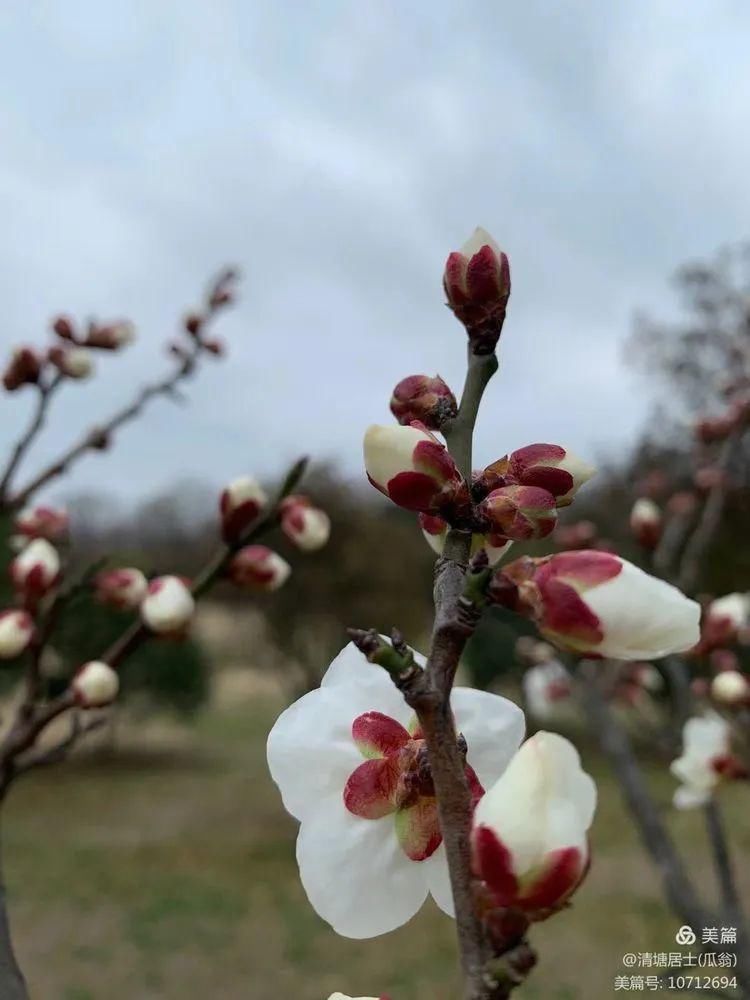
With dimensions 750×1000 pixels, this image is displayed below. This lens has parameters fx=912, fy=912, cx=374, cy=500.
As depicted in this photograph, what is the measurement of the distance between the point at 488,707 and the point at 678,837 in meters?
5.72

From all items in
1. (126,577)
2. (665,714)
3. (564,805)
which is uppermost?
(665,714)

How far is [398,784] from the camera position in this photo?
38 cm

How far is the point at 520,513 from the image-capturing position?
1.17 feet

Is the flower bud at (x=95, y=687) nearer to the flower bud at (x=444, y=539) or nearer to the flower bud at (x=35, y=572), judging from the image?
the flower bud at (x=35, y=572)

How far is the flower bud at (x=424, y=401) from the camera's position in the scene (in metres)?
0.40

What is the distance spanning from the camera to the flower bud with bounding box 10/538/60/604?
1.00 m

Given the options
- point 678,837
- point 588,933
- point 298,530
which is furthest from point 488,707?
point 678,837

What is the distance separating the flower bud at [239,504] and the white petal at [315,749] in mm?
544

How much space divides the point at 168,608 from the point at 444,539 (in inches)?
22.7

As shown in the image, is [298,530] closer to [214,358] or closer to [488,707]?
[488,707]

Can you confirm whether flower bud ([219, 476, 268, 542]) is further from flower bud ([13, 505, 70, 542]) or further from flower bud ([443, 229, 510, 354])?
flower bud ([443, 229, 510, 354])

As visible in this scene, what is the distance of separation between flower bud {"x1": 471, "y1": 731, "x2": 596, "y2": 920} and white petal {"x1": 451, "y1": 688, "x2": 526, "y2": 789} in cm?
10

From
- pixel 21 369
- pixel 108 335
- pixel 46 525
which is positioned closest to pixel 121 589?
pixel 46 525

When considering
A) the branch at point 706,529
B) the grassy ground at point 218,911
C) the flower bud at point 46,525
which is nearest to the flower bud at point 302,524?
the flower bud at point 46,525
